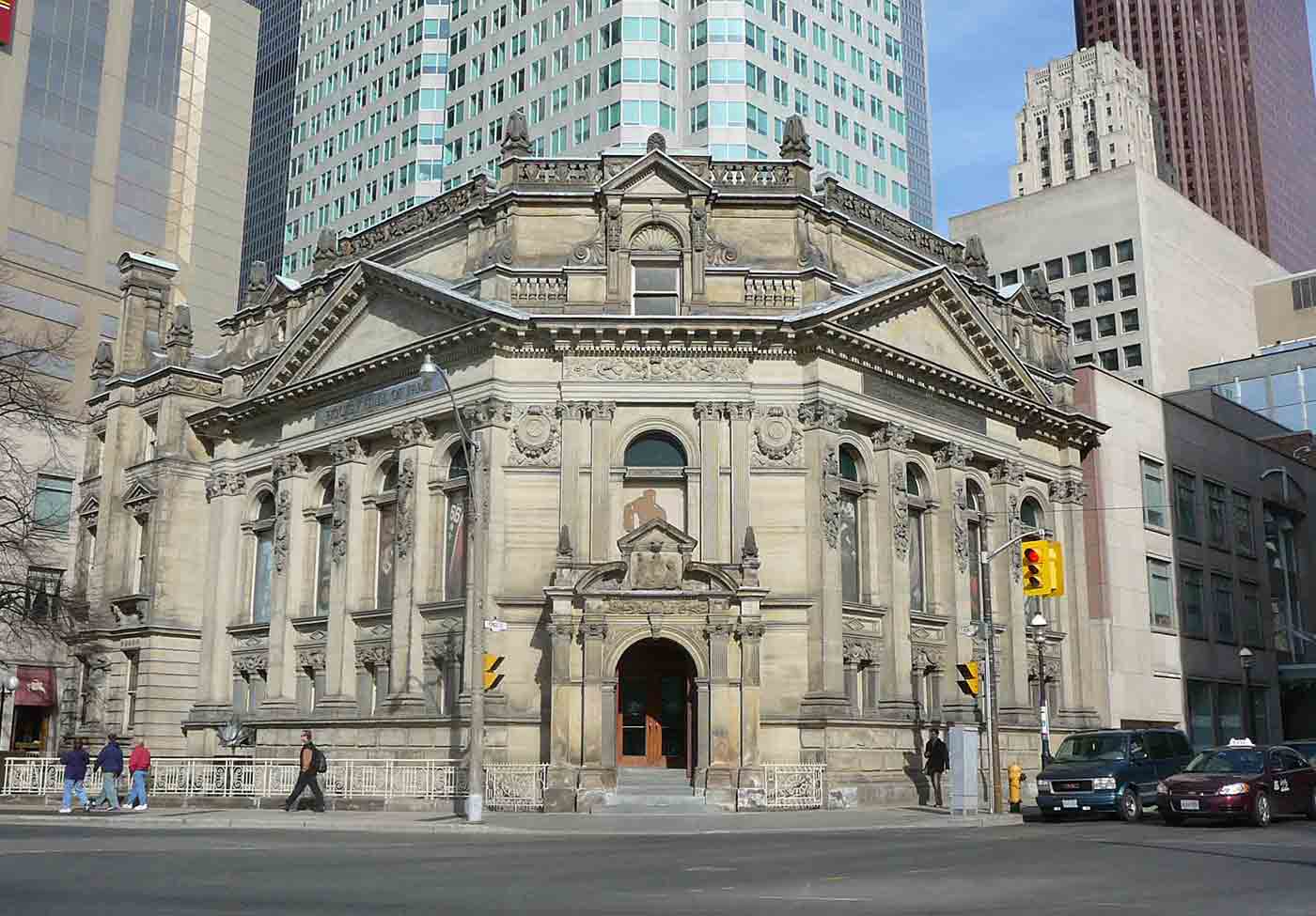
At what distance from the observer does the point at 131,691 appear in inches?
1907

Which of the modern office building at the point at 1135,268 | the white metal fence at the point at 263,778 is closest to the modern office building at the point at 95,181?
the white metal fence at the point at 263,778

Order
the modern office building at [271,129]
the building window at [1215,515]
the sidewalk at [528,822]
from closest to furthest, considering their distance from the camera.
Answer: the sidewalk at [528,822] < the building window at [1215,515] < the modern office building at [271,129]

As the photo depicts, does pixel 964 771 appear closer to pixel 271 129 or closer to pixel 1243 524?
pixel 1243 524

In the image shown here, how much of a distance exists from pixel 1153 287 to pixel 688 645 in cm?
7051

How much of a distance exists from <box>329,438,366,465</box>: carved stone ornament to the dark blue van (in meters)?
23.9

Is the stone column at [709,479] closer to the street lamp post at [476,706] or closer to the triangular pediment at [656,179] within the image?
the triangular pediment at [656,179]

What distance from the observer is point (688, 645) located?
114 ft

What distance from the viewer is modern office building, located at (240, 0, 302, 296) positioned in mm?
158750

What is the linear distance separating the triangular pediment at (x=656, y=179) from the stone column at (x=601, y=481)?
6767 mm

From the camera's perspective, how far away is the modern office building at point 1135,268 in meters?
93.2

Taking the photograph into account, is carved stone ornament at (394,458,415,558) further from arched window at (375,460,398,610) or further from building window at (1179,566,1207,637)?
building window at (1179,566,1207,637)

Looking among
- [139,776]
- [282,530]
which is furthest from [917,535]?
[139,776]

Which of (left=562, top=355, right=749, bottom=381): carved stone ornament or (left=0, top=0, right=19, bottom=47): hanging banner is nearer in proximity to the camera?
(left=562, top=355, right=749, bottom=381): carved stone ornament

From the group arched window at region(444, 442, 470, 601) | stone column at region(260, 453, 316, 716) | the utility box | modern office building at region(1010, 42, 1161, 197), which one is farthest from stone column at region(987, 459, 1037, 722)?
modern office building at region(1010, 42, 1161, 197)
